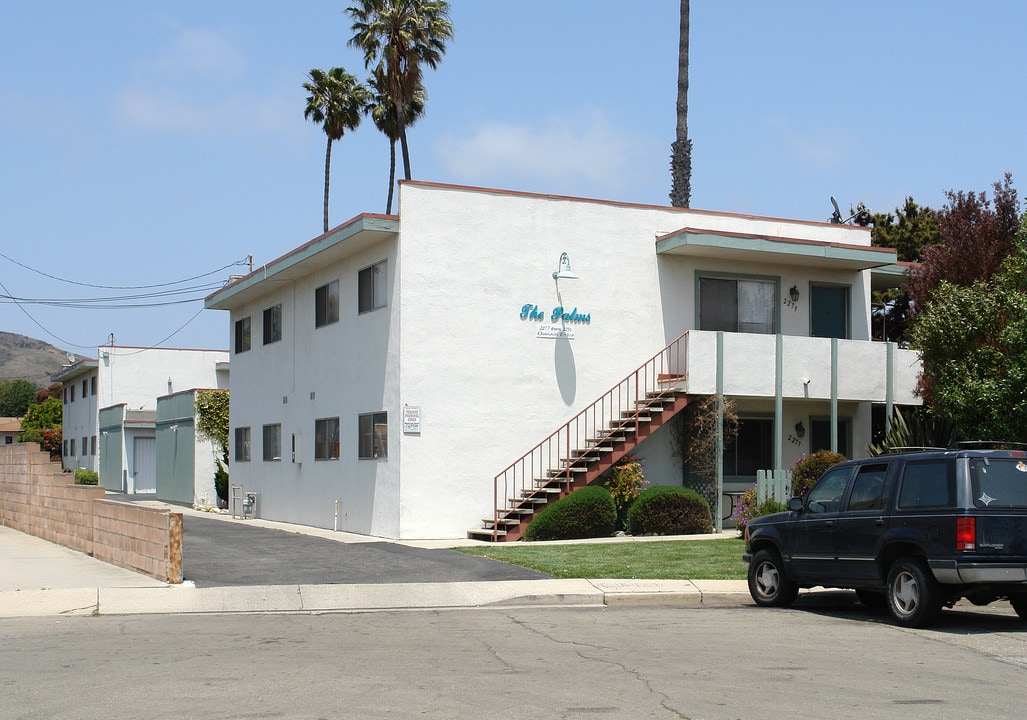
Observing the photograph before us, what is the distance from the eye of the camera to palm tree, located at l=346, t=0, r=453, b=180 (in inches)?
1553

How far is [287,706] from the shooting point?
7.79 metres

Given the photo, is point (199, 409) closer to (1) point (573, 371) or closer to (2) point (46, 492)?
(2) point (46, 492)

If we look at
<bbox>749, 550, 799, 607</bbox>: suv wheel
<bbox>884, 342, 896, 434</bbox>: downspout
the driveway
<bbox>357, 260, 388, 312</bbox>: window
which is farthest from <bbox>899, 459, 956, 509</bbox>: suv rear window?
<bbox>884, 342, 896, 434</bbox>: downspout

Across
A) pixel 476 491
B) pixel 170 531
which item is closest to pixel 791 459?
pixel 476 491

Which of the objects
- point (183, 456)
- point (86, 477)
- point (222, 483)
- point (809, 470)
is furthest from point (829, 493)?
point (86, 477)

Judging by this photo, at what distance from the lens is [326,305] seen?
26.1m

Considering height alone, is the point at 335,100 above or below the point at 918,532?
above

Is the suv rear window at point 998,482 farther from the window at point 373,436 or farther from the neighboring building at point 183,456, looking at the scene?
the neighboring building at point 183,456

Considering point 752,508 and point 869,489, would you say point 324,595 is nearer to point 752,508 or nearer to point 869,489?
point 869,489

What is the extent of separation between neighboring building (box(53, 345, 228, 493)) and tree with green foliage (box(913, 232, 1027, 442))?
33144mm

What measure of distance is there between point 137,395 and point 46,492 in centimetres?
3087

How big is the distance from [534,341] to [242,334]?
12.3m

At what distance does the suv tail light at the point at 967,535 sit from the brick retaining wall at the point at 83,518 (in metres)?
9.24

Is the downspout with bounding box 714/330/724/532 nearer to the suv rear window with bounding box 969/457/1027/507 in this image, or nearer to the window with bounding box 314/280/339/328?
the window with bounding box 314/280/339/328
